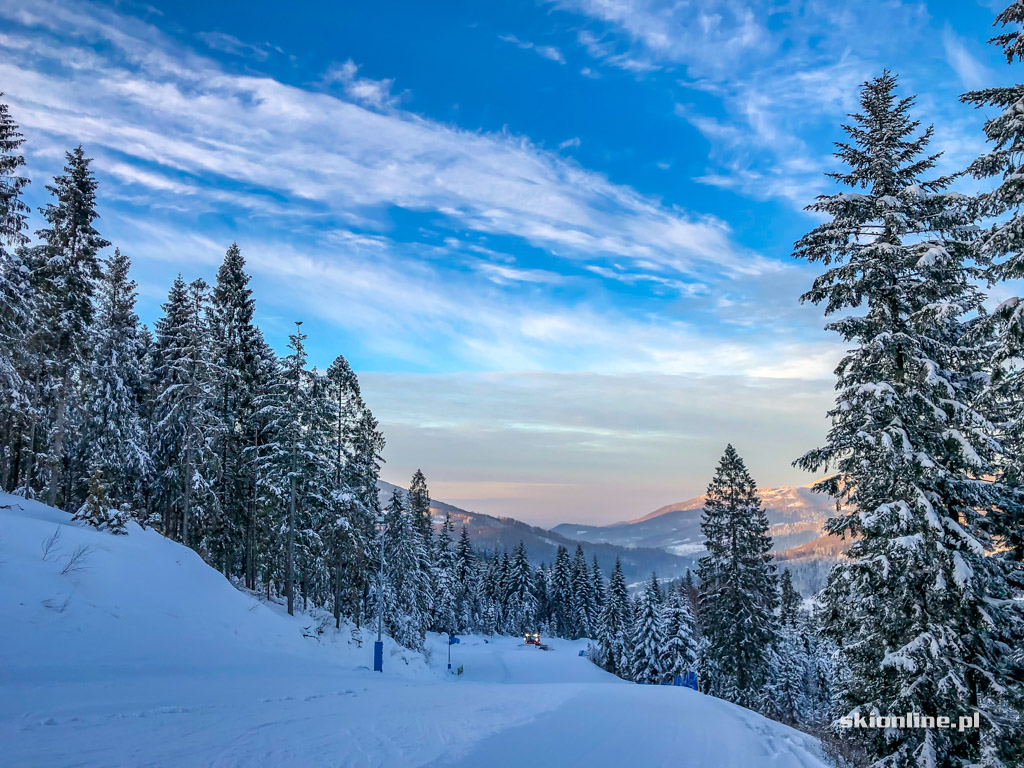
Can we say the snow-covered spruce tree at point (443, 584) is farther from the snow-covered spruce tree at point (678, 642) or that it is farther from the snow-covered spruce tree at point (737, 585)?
the snow-covered spruce tree at point (737, 585)

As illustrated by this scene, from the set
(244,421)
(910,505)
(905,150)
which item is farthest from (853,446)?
(244,421)

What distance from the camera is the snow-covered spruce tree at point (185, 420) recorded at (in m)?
28.0

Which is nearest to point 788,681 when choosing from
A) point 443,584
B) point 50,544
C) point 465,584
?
point 443,584

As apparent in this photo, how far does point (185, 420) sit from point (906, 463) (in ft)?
101

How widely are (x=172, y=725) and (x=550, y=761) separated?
507 centimetres

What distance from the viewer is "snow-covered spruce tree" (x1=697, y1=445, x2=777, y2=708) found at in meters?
31.5

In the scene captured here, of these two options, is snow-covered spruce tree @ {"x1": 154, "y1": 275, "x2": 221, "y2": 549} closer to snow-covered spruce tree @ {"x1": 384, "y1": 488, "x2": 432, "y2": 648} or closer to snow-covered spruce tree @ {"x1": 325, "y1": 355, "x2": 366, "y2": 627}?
snow-covered spruce tree @ {"x1": 325, "y1": 355, "x2": 366, "y2": 627}

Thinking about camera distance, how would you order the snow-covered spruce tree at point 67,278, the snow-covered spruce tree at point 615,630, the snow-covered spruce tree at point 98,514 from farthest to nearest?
1. the snow-covered spruce tree at point 615,630
2. the snow-covered spruce tree at point 67,278
3. the snow-covered spruce tree at point 98,514

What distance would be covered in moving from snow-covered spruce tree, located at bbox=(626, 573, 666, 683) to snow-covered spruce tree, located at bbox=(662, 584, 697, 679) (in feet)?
2.05

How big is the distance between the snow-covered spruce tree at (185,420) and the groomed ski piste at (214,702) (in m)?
10.2

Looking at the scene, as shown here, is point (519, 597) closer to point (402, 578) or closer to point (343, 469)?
point (402, 578)

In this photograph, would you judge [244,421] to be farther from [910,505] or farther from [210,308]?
[910,505]

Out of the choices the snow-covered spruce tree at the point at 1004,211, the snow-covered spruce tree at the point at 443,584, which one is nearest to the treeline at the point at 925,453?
the snow-covered spruce tree at the point at 1004,211

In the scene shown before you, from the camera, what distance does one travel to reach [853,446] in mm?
12711
